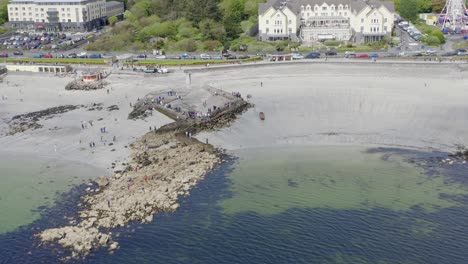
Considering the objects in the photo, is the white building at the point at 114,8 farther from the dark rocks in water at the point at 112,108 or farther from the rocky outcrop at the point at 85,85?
the dark rocks in water at the point at 112,108

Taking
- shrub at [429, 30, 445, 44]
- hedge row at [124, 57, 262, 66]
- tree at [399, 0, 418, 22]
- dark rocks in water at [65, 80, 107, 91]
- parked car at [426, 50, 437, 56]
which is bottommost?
dark rocks in water at [65, 80, 107, 91]

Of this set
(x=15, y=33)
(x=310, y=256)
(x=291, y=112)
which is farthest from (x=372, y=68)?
(x=15, y=33)

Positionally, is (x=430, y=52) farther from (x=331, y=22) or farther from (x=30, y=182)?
(x=30, y=182)

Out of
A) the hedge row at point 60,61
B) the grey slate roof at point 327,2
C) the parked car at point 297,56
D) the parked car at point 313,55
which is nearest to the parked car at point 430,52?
the grey slate roof at point 327,2

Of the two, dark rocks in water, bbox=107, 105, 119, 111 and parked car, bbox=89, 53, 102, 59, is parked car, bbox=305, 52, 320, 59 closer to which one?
dark rocks in water, bbox=107, 105, 119, 111

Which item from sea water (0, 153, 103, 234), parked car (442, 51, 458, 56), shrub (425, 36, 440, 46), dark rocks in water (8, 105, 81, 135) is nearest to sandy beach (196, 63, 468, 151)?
parked car (442, 51, 458, 56)
